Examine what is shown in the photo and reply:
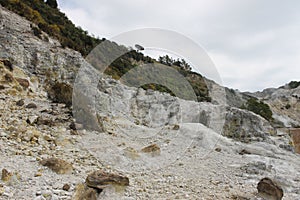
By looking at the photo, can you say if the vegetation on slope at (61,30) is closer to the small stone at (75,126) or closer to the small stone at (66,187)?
the small stone at (75,126)

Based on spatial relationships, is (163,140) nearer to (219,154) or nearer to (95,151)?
(219,154)

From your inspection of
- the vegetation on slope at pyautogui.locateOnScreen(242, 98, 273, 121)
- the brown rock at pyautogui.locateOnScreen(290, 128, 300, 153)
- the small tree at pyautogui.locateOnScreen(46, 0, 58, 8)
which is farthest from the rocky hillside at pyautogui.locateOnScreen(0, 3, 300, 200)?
the vegetation on slope at pyautogui.locateOnScreen(242, 98, 273, 121)

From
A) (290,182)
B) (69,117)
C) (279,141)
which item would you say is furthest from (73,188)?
(279,141)

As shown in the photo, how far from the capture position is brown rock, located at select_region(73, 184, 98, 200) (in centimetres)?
440

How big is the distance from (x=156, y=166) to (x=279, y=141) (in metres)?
12.6

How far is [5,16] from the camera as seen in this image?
14.0 meters

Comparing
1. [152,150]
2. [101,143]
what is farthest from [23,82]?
[152,150]

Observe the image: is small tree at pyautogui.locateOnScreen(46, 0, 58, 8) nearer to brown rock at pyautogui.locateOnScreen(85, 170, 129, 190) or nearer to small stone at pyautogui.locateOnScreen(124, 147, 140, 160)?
small stone at pyautogui.locateOnScreen(124, 147, 140, 160)

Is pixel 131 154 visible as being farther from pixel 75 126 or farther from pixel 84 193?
pixel 84 193

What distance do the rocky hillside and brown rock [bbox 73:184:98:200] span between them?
0.06 feet

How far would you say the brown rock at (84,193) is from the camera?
440cm

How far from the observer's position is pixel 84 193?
4.50 metres

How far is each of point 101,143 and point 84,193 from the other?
3433mm

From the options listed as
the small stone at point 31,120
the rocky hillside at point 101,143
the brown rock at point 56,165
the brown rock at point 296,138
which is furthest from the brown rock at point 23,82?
the brown rock at point 296,138
